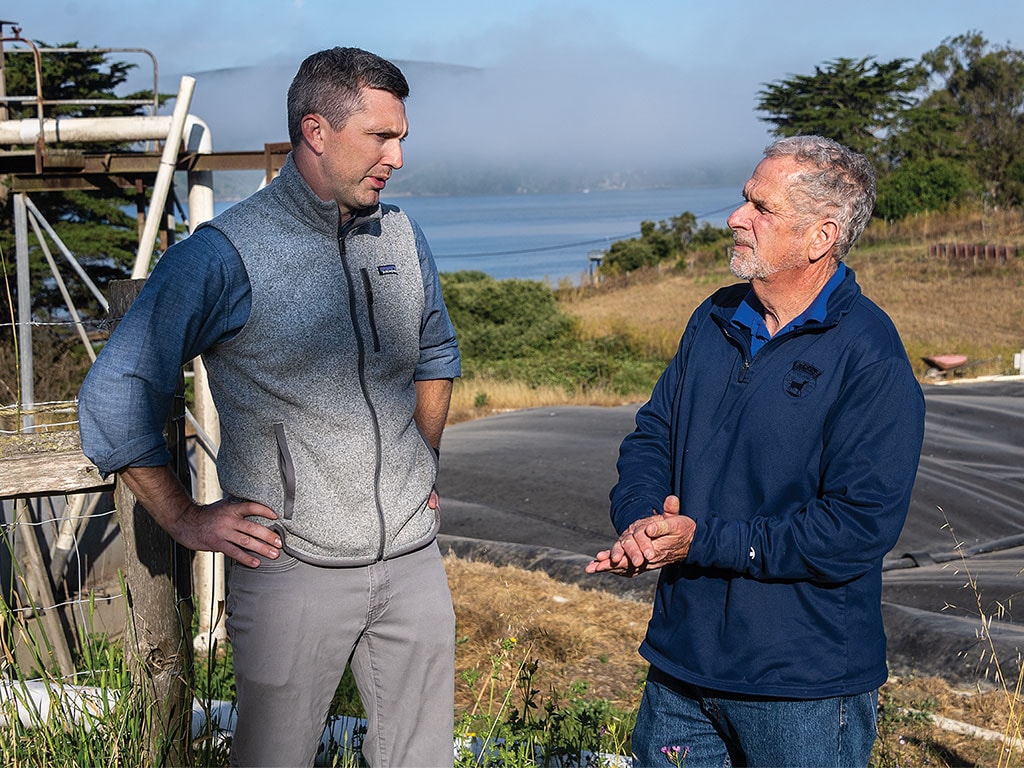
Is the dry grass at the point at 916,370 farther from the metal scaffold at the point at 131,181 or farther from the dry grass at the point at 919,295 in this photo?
the metal scaffold at the point at 131,181

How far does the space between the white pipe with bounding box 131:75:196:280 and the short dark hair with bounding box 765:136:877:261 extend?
5.24m

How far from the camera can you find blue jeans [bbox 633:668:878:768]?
2.30 m

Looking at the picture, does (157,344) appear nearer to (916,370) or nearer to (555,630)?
(555,630)

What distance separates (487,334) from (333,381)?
24.8m

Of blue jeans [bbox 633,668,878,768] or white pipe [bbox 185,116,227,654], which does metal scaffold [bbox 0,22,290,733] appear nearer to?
white pipe [bbox 185,116,227,654]

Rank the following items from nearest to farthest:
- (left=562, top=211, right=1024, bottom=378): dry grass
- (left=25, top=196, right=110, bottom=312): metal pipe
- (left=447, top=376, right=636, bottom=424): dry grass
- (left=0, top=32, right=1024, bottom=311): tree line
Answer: (left=25, top=196, right=110, bottom=312): metal pipe < (left=447, top=376, right=636, bottom=424): dry grass < (left=562, top=211, right=1024, bottom=378): dry grass < (left=0, top=32, right=1024, bottom=311): tree line

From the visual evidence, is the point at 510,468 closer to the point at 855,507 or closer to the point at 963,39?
the point at 855,507

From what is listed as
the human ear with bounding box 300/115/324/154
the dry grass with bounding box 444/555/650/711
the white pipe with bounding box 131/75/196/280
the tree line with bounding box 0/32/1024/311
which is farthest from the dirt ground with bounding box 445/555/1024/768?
the tree line with bounding box 0/32/1024/311

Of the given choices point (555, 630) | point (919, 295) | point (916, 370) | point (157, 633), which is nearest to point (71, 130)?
point (555, 630)

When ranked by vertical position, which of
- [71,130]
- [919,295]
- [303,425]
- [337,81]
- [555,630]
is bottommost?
[919,295]

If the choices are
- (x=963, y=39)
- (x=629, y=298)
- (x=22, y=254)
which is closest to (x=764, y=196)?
(x=22, y=254)

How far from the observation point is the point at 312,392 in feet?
7.58

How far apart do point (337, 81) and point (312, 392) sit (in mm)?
649

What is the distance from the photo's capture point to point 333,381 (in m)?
2.33
